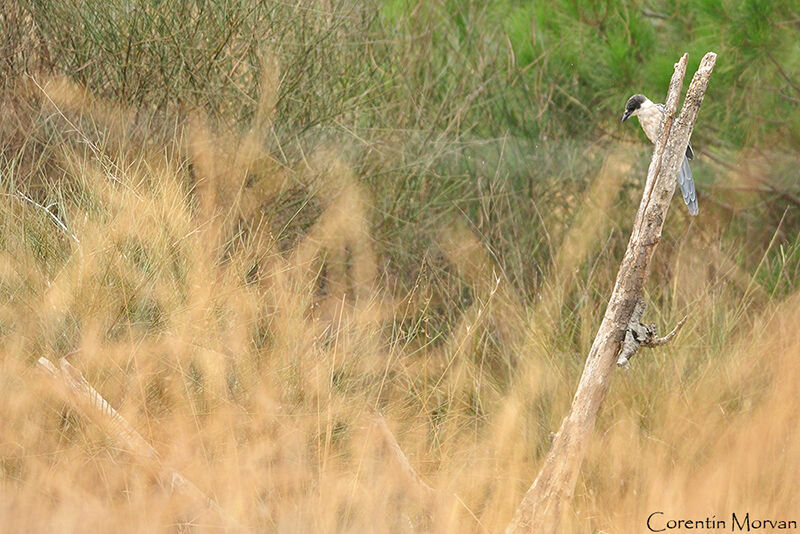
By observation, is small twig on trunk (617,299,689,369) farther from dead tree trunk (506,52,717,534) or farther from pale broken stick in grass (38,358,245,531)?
pale broken stick in grass (38,358,245,531)

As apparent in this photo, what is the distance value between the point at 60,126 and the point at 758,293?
3.35 m

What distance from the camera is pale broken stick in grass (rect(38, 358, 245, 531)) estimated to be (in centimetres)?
283

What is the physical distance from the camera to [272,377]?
3.34 m

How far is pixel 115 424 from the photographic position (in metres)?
2.86

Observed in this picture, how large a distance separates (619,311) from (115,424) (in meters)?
1.41

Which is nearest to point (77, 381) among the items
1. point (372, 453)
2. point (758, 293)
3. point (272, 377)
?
point (272, 377)

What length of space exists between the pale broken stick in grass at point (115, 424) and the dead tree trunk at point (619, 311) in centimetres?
85

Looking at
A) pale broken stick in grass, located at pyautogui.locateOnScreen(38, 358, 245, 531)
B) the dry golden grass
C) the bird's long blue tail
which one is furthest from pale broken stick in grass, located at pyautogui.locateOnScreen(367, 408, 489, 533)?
the bird's long blue tail

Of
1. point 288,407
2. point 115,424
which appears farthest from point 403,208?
point 115,424

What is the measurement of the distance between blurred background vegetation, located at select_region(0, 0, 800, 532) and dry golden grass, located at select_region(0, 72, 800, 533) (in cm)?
2

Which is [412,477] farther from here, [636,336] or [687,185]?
[687,185]

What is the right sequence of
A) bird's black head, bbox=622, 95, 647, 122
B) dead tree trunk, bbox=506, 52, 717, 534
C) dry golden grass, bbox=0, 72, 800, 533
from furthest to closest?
bird's black head, bbox=622, 95, 647, 122
dry golden grass, bbox=0, 72, 800, 533
dead tree trunk, bbox=506, 52, 717, 534

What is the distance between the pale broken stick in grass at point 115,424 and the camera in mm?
2830

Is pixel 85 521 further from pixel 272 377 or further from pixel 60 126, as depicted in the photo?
pixel 60 126
